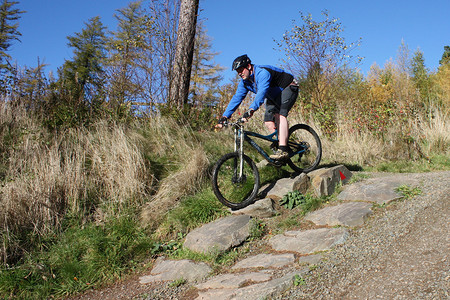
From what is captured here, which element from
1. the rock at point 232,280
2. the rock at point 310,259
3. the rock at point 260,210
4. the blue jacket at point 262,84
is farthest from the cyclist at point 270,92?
the rock at point 232,280

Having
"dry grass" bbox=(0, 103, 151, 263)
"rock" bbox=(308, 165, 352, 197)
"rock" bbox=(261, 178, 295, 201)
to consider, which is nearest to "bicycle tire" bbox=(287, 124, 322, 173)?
"rock" bbox=(308, 165, 352, 197)

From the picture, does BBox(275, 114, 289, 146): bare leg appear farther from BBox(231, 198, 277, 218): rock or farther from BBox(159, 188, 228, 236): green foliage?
BBox(159, 188, 228, 236): green foliage

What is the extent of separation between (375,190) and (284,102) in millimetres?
1757

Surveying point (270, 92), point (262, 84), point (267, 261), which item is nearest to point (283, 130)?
Answer: point (270, 92)

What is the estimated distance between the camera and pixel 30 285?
155 inches

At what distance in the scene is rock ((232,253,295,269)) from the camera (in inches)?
146

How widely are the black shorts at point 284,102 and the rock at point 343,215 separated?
1506 mm

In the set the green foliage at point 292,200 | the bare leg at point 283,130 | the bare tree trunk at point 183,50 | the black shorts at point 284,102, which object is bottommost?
the green foliage at point 292,200

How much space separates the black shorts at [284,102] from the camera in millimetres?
5297

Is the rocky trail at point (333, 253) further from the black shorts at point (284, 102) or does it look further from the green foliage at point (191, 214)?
the black shorts at point (284, 102)

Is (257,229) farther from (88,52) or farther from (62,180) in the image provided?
(88,52)

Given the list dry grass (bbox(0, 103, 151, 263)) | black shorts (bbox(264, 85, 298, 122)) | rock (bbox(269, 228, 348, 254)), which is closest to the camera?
rock (bbox(269, 228, 348, 254))

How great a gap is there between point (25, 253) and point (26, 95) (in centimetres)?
430

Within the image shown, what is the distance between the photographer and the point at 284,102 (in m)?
5.30
